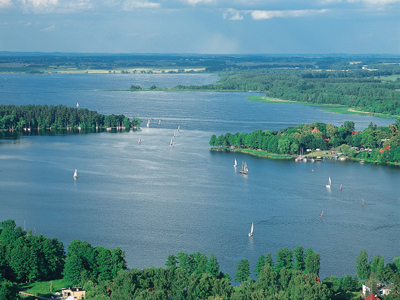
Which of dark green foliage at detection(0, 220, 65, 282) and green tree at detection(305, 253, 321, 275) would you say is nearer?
dark green foliage at detection(0, 220, 65, 282)

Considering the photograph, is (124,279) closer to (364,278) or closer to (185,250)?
(185,250)

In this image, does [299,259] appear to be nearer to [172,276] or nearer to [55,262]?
[172,276]

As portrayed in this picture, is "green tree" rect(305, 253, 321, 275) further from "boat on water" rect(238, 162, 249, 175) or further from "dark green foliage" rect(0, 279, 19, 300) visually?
"boat on water" rect(238, 162, 249, 175)

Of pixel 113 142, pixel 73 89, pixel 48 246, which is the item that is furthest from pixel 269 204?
pixel 73 89

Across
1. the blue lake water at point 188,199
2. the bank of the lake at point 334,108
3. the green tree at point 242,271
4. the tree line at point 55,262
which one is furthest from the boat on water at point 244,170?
the bank of the lake at point 334,108

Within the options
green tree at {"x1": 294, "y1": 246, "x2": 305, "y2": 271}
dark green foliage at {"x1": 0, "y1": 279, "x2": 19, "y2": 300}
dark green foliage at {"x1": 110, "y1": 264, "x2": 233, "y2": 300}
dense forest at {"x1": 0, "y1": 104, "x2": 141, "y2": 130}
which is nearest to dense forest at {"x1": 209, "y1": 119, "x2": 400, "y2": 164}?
dense forest at {"x1": 0, "y1": 104, "x2": 141, "y2": 130}

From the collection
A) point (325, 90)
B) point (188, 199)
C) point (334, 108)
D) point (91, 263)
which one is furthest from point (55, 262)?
point (325, 90)

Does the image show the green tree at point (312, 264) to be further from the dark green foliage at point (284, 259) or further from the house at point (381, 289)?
the house at point (381, 289)
